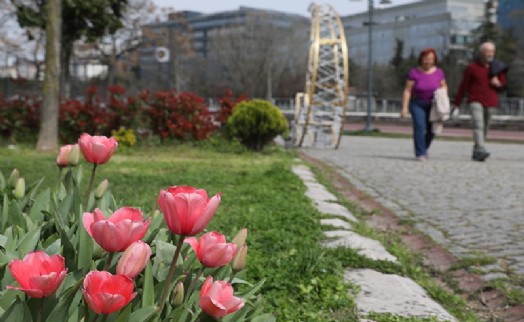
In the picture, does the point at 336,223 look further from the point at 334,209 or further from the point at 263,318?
the point at 263,318

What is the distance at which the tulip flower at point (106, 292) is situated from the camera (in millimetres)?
1283

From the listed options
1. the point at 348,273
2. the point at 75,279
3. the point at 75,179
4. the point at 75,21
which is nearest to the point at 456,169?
the point at 348,273

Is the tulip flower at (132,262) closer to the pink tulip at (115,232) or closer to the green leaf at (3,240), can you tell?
the pink tulip at (115,232)

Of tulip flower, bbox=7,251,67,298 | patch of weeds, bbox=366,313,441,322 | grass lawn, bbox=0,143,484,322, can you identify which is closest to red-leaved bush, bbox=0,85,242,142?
grass lawn, bbox=0,143,484,322

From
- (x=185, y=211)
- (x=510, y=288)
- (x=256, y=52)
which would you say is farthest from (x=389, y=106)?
(x=185, y=211)

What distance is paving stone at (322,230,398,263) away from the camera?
14.6 ft

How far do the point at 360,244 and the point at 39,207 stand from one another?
2707 mm

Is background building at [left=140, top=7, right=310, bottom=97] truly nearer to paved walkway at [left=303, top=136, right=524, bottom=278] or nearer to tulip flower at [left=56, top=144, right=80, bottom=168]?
paved walkway at [left=303, top=136, right=524, bottom=278]

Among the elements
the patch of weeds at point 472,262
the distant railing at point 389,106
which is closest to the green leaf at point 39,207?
the patch of weeds at point 472,262

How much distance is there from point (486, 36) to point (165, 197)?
59031 millimetres

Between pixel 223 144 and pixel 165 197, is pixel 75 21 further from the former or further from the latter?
pixel 165 197

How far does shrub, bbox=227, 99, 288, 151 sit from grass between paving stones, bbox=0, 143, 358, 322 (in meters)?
1.02

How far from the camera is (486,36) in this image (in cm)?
5709

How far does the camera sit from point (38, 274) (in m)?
1.33
